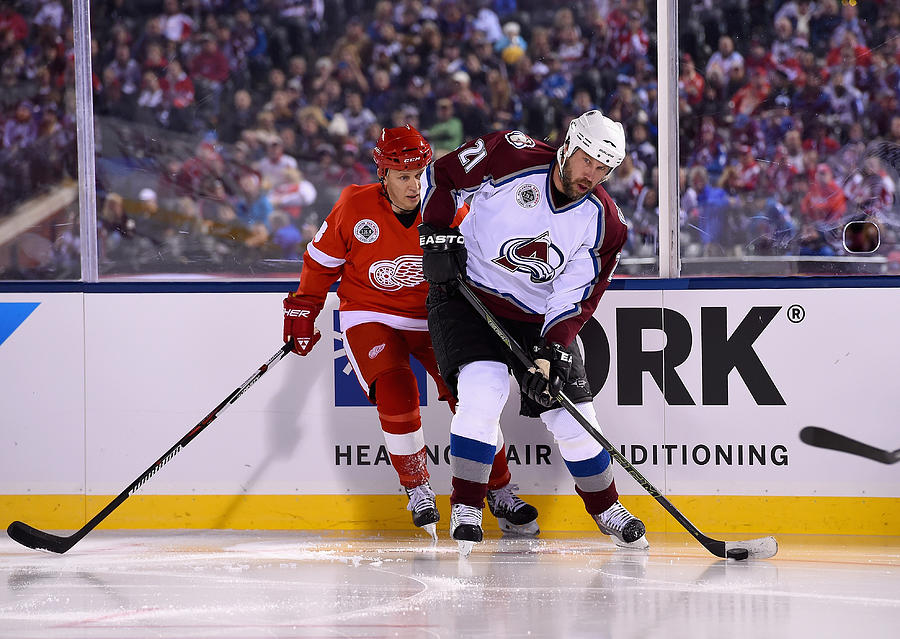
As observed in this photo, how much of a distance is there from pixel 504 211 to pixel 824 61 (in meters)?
1.40

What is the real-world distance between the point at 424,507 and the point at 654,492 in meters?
0.67

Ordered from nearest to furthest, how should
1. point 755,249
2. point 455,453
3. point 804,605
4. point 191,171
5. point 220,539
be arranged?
1. point 804,605
2. point 455,453
3. point 220,539
4. point 755,249
5. point 191,171

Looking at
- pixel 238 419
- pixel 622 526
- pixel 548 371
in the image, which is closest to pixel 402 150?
pixel 548 371

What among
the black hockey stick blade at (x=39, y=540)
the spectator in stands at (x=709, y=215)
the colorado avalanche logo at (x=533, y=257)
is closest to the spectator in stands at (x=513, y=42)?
the spectator in stands at (x=709, y=215)

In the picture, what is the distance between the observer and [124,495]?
3.07m

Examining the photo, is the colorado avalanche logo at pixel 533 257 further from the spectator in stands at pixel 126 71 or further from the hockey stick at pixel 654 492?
the spectator in stands at pixel 126 71

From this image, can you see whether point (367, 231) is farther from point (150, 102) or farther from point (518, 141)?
point (150, 102)

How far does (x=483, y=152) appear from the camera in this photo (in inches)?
116

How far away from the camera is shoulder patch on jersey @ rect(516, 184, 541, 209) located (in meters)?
2.90

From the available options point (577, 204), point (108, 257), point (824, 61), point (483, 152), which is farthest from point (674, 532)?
point (108, 257)

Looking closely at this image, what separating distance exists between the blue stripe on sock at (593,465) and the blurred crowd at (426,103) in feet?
2.76

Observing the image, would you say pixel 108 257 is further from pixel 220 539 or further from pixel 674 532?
pixel 674 532

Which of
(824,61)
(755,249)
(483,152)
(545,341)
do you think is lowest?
(545,341)

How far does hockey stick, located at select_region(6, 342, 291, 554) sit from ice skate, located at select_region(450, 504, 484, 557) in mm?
743
